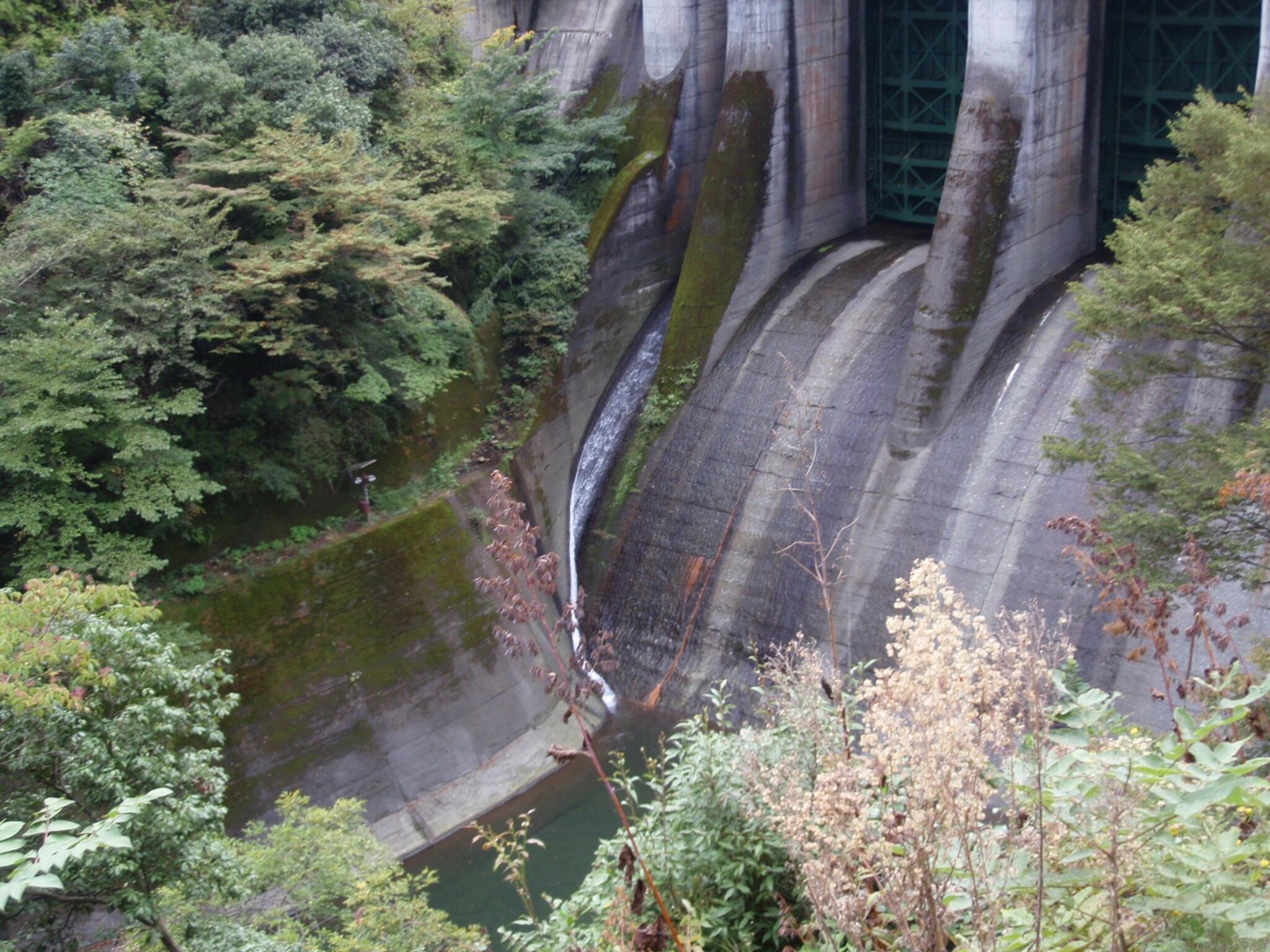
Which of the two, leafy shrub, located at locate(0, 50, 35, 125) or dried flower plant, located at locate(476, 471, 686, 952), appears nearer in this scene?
dried flower plant, located at locate(476, 471, 686, 952)

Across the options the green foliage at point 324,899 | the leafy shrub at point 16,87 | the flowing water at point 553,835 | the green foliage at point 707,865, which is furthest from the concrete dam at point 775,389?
the green foliage at point 707,865

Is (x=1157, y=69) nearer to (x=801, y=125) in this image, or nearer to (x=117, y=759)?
(x=801, y=125)

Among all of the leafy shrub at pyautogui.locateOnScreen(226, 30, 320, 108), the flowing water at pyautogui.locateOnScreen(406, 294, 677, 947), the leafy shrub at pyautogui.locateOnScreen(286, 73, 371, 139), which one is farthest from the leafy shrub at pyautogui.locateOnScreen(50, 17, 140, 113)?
the flowing water at pyautogui.locateOnScreen(406, 294, 677, 947)

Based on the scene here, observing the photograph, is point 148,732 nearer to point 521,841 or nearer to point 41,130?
point 521,841

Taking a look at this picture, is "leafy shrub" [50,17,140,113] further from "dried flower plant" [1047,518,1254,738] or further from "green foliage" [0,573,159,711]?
"dried flower plant" [1047,518,1254,738]

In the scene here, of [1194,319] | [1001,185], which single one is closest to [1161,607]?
[1194,319]
